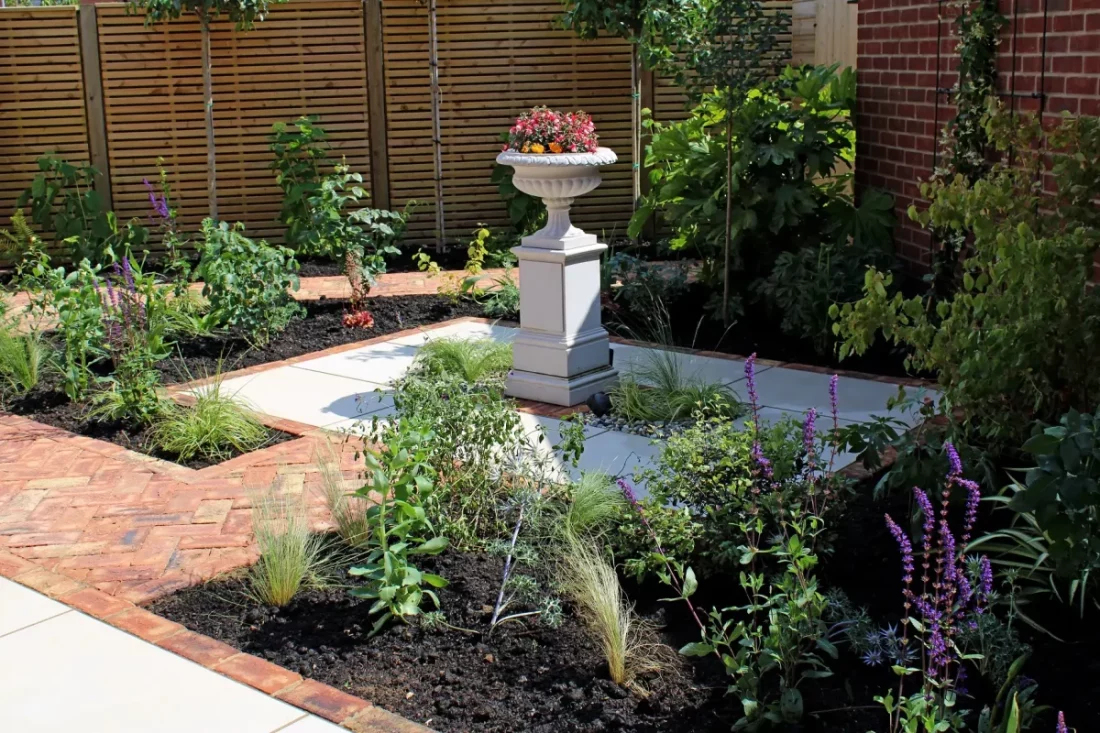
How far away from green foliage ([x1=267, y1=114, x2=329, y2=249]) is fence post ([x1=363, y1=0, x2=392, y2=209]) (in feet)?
1.62

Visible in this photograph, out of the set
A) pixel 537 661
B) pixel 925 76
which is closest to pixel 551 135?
pixel 925 76

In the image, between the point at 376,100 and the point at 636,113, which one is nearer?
the point at 636,113

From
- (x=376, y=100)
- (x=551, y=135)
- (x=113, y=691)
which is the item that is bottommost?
(x=113, y=691)

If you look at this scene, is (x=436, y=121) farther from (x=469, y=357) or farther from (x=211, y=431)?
(x=211, y=431)

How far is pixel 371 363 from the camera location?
7.43 m

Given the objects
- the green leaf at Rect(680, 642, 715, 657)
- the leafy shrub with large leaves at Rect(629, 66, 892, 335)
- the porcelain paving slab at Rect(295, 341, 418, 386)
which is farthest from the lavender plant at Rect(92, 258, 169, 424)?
the green leaf at Rect(680, 642, 715, 657)

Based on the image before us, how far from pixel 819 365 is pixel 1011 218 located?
2.68m

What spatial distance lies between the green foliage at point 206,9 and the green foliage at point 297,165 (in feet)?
3.22

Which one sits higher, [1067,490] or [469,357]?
[1067,490]

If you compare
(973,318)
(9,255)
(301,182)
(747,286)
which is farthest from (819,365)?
(9,255)

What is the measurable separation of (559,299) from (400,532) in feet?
9.45

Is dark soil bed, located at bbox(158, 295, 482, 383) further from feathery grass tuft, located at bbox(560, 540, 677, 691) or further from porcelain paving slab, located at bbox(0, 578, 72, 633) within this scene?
feathery grass tuft, located at bbox(560, 540, 677, 691)

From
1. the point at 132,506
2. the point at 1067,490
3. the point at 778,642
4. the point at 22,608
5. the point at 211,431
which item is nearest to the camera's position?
the point at 1067,490

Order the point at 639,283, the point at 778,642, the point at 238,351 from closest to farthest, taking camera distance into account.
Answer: the point at 778,642
the point at 238,351
the point at 639,283
